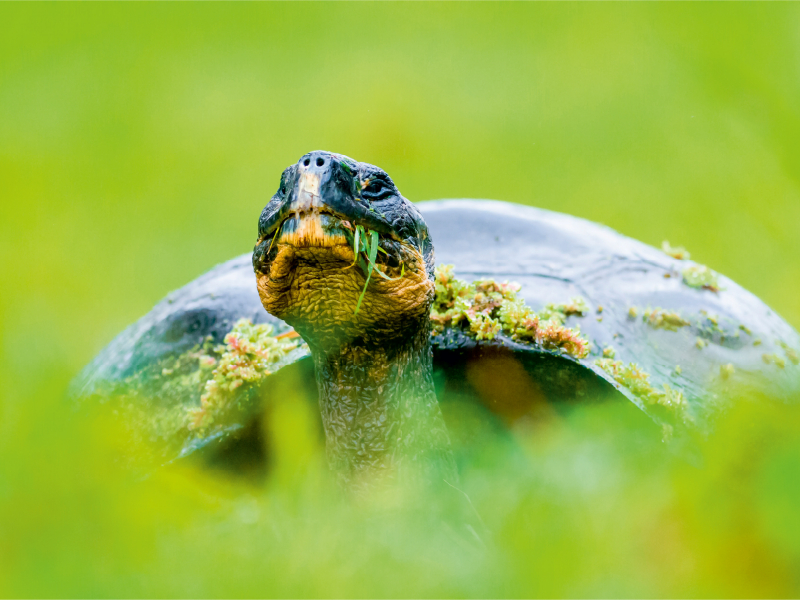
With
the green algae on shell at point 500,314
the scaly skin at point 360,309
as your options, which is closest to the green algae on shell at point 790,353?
the green algae on shell at point 500,314

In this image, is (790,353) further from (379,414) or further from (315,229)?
(315,229)

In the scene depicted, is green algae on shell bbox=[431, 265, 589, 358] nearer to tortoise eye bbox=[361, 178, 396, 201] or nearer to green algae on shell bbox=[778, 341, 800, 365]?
tortoise eye bbox=[361, 178, 396, 201]

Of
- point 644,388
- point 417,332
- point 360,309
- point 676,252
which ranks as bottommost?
point 644,388

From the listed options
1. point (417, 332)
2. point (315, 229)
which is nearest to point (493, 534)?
point (315, 229)

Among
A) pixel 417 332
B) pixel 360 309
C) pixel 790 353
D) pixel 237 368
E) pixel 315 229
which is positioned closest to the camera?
pixel 315 229

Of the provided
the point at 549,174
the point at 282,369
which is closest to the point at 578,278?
the point at 282,369

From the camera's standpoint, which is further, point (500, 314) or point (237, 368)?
point (237, 368)

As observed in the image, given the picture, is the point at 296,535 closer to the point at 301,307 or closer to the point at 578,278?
the point at 301,307

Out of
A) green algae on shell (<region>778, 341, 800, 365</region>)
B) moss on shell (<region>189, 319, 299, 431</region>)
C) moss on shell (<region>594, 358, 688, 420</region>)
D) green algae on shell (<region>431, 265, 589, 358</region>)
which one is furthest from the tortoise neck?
green algae on shell (<region>778, 341, 800, 365</region>)

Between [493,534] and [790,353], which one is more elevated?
[493,534]

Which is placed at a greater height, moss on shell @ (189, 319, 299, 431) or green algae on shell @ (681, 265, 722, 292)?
green algae on shell @ (681, 265, 722, 292)
